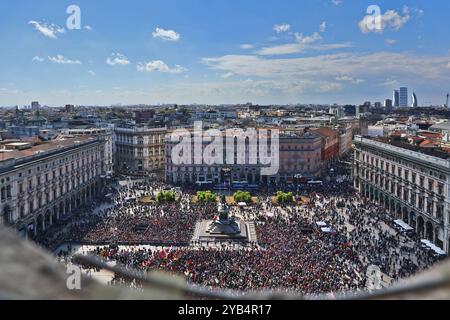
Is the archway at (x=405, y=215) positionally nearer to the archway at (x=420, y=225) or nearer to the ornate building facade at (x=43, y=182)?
the archway at (x=420, y=225)

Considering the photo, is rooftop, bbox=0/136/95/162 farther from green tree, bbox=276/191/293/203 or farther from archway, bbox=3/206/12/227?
green tree, bbox=276/191/293/203

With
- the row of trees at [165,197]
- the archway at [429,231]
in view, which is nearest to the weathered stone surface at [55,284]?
the archway at [429,231]

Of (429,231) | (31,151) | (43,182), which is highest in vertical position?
(31,151)

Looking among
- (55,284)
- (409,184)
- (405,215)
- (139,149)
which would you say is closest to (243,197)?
(405,215)

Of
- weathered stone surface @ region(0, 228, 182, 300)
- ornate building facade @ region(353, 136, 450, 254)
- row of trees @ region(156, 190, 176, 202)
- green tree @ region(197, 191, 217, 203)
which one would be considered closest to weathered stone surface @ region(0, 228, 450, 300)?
weathered stone surface @ region(0, 228, 182, 300)

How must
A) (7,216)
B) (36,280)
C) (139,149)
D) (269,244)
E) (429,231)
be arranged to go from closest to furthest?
(36,280) < (269,244) < (7,216) < (429,231) < (139,149)

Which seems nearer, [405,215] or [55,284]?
[55,284]

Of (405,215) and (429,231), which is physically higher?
(405,215)

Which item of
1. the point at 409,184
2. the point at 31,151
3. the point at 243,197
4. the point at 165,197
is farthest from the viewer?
the point at 243,197

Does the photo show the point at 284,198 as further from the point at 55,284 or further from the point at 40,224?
the point at 55,284
